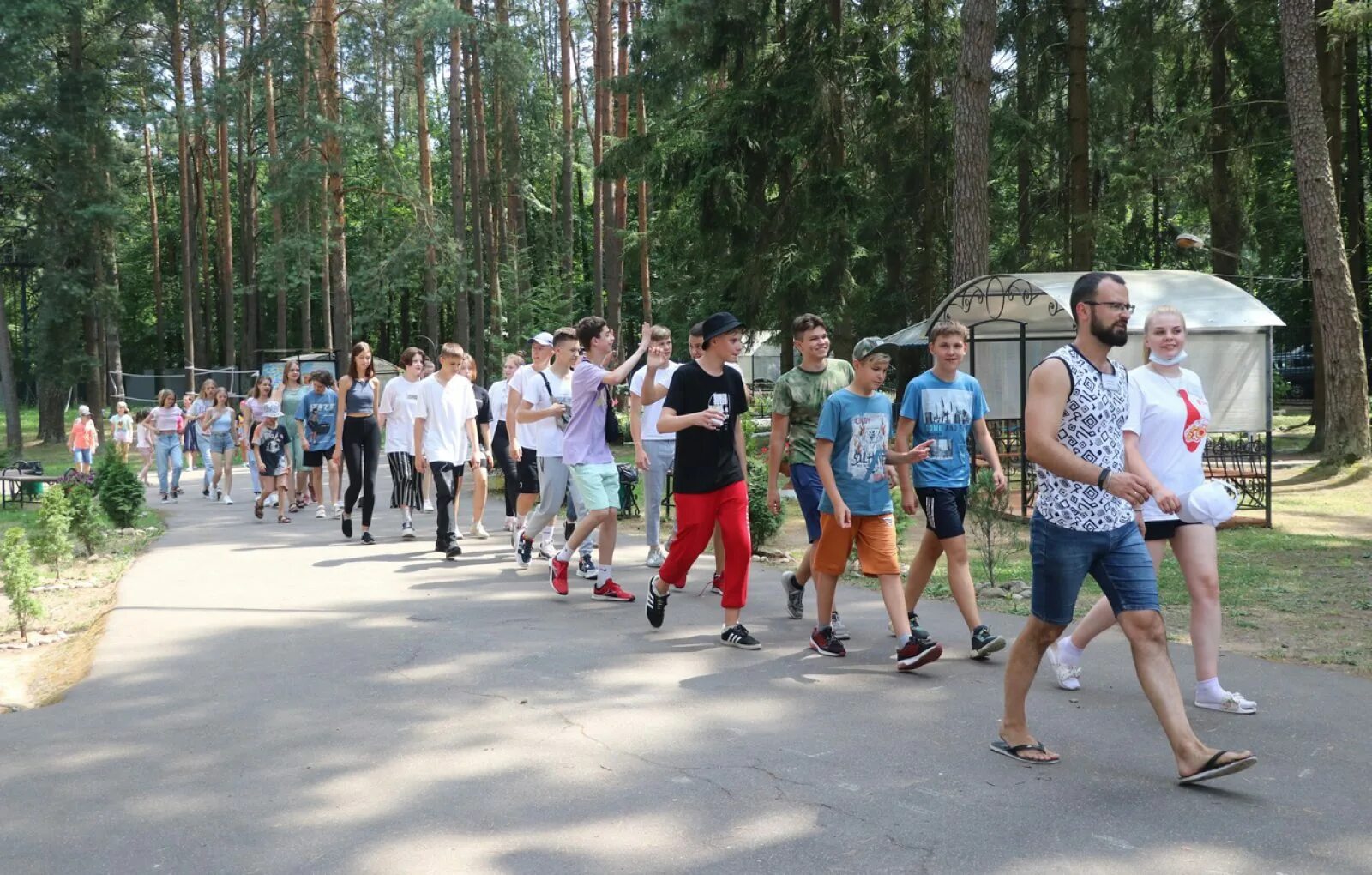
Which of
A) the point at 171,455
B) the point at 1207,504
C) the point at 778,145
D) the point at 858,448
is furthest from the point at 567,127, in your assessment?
the point at 1207,504

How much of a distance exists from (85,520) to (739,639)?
7.80 m

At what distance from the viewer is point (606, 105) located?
30.7m

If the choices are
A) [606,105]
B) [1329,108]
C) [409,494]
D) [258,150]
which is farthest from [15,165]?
[1329,108]

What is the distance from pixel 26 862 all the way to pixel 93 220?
33.1 m

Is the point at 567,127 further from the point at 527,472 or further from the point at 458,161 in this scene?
the point at 527,472

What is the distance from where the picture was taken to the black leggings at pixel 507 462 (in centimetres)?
1273

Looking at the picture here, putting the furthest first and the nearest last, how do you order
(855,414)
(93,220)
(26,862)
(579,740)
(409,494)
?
1. (93,220)
2. (409,494)
3. (855,414)
4. (579,740)
5. (26,862)

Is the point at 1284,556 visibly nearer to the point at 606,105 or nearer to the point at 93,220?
the point at 606,105

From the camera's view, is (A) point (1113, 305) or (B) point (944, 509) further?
(B) point (944, 509)

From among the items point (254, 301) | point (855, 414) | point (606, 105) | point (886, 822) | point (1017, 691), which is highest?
point (606, 105)

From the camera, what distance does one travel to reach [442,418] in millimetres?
11148

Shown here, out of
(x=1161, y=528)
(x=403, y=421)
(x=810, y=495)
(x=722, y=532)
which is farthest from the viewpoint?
(x=403, y=421)

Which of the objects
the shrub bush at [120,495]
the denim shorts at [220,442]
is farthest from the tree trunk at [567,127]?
the shrub bush at [120,495]

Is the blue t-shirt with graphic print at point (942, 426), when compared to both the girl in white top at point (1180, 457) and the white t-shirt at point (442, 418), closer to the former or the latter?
the girl in white top at point (1180, 457)
